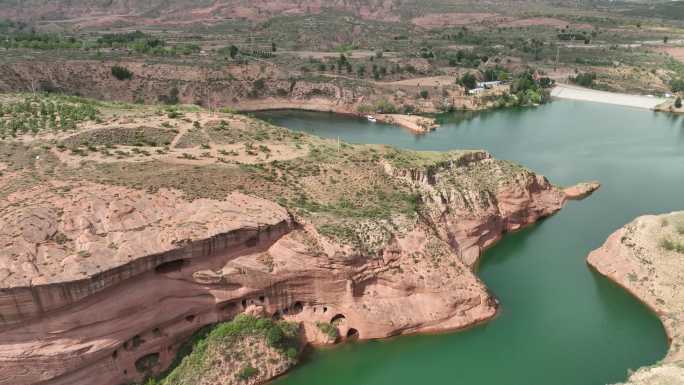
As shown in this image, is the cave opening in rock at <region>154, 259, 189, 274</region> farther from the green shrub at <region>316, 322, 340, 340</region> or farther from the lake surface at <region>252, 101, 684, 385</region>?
the green shrub at <region>316, 322, 340, 340</region>

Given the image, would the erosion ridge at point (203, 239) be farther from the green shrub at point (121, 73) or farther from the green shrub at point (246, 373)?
the green shrub at point (121, 73)

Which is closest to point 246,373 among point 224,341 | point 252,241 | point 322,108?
point 224,341

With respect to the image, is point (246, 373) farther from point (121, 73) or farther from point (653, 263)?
point (121, 73)

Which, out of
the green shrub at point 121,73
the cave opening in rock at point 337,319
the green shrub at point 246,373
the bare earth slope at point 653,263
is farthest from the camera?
the green shrub at point 121,73

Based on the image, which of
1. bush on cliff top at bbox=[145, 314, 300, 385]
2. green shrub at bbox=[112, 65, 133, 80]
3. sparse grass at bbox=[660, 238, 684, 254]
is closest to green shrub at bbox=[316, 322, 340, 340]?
bush on cliff top at bbox=[145, 314, 300, 385]

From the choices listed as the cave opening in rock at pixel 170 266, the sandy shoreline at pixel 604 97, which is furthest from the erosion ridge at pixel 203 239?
the sandy shoreline at pixel 604 97

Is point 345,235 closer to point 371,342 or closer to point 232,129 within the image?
point 371,342

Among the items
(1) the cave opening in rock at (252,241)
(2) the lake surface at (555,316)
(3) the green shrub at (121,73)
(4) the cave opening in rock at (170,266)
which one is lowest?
(2) the lake surface at (555,316)
